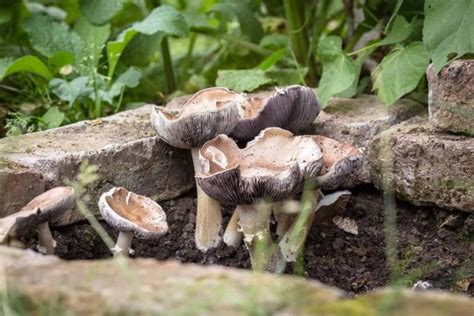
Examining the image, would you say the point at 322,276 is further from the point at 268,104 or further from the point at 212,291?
the point at 212,291

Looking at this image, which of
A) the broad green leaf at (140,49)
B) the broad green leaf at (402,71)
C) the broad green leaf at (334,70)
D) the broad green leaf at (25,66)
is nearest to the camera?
the broad green leaf at (402,71)

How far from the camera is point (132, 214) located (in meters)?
2.31

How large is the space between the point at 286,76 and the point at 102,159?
2.79 ft

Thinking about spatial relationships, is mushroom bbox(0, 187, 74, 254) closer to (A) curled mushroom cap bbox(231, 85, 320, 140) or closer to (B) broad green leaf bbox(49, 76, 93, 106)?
(A) curled mushroom cap bbox(231, 85, 320, 140)

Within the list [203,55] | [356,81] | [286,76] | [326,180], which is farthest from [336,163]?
[203,55]

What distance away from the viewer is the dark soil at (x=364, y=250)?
2.47 meters

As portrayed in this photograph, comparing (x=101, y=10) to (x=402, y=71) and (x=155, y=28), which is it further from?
(x=402, y=71)

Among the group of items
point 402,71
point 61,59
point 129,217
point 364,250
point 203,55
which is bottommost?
point 364,250

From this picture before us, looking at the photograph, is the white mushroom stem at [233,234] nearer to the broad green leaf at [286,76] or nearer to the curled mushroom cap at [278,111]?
the curled mushroom cap at [278,111]

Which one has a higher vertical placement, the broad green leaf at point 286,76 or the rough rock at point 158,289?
the rough rock at point 158,289

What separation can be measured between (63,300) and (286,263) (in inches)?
43.7

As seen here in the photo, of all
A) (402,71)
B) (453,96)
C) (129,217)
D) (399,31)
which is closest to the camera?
(129,217)

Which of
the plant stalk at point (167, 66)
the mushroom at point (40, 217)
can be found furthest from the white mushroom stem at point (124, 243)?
the plant stalk at point (167, 66)

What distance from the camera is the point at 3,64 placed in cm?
305
